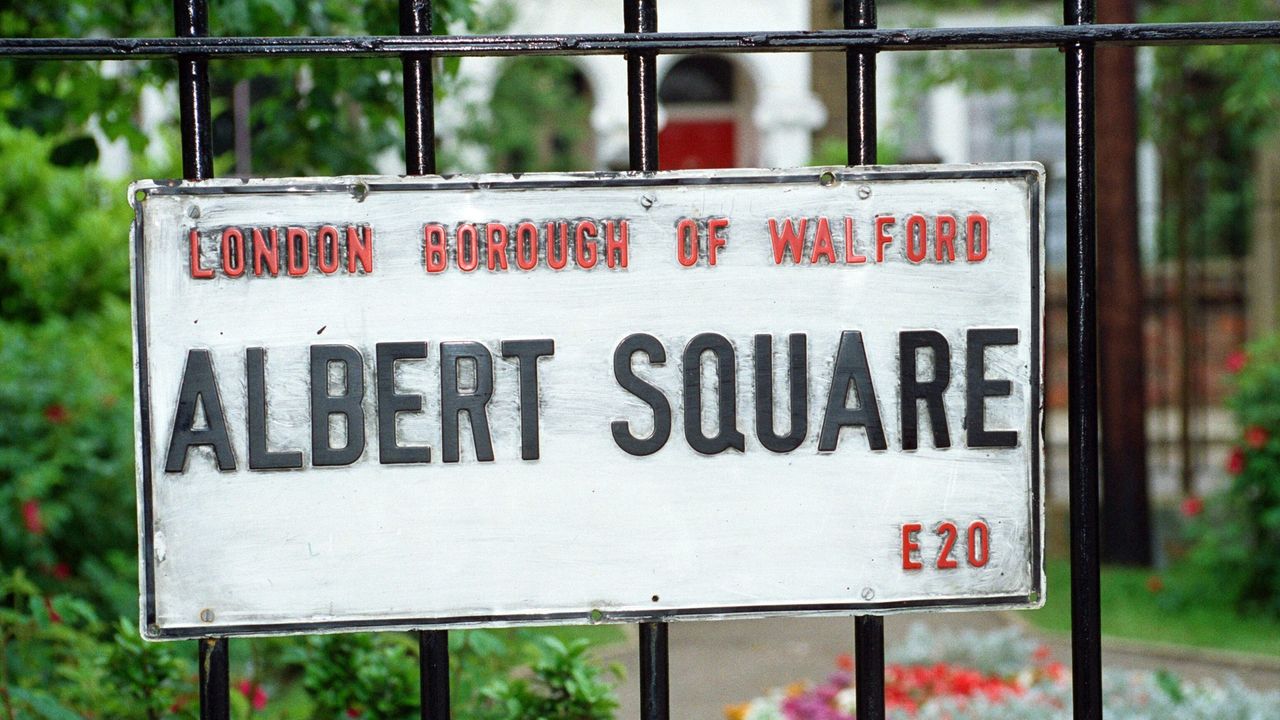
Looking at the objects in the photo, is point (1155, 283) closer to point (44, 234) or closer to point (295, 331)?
point (44, 234)

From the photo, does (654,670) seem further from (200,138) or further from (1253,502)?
(1253,502)

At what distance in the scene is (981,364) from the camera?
5.72ft

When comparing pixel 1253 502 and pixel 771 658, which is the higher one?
pixel 1253 502

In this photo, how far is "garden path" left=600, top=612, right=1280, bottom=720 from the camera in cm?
519

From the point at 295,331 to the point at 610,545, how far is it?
51 centimetres

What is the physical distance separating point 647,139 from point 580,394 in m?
0.37

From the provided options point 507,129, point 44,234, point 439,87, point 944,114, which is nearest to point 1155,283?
point 944,114

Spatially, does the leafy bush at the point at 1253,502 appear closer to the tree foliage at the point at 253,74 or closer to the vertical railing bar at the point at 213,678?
the tree foliage at the point at 253,74

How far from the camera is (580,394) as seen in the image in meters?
1.71

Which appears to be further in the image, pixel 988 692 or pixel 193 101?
pixel 988 692

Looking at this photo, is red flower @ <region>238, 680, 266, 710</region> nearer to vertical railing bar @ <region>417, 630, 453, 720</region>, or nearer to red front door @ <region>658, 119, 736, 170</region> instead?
vertical railing bar @ <region>417, 630, 453, 720</region>

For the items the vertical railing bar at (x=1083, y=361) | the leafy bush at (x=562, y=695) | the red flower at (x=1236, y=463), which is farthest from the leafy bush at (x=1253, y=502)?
the vertical railing bar at (x=1083, y=361)

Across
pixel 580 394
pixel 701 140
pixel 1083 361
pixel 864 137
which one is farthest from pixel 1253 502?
pixel 701 140

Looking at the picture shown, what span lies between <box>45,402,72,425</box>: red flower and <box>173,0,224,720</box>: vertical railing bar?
3.30 m
